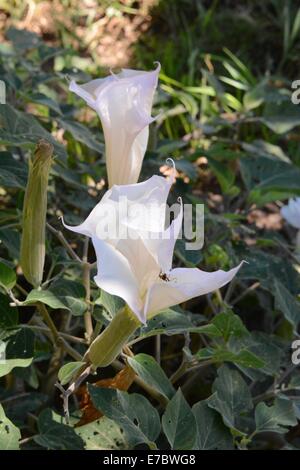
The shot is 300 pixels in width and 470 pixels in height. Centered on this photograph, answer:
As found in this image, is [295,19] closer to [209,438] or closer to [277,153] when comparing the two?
[277,153]

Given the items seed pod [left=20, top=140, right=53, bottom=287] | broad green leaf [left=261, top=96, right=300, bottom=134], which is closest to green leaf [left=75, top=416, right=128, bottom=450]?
seed pod [left=20, top=140, right=53, bottom=287]

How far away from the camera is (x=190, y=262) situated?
3.77 ft

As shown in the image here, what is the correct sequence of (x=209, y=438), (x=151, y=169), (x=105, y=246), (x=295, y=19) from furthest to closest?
1. (x=295, y=19)
2. (x=151, y=169)
3. (x=209, y=438)
4. (x=105, y=246)

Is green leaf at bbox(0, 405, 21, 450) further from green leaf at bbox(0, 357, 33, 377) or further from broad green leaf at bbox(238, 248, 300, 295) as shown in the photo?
broad green leaf at bbox(238, 248, 300, 295)

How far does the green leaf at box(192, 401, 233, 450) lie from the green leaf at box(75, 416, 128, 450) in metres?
0.10

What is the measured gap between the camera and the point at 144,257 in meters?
0.76

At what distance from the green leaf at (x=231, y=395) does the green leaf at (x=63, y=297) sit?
9.1 inches

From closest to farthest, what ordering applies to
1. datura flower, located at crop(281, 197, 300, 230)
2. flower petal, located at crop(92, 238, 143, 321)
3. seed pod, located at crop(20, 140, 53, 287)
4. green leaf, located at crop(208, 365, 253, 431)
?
flower petal, located at crop(92, 238, 143, 321), seed pod, located at crop(20, 140, 53, 287), green leaf, located at crop(208, 365, 253, 431), datura flower, located at crop(281, 197, 300, 230)

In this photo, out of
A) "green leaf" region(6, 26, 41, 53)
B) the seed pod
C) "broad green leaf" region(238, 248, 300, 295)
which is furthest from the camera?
"green leaf" region(6, 26, 41, 53)

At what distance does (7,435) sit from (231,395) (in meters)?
0.34

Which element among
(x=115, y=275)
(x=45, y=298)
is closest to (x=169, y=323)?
(x=45, y=298)

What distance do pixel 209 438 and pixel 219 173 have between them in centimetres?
63

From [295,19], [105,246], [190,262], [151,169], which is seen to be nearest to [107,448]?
[190,262]

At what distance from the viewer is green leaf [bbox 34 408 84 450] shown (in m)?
0.98
